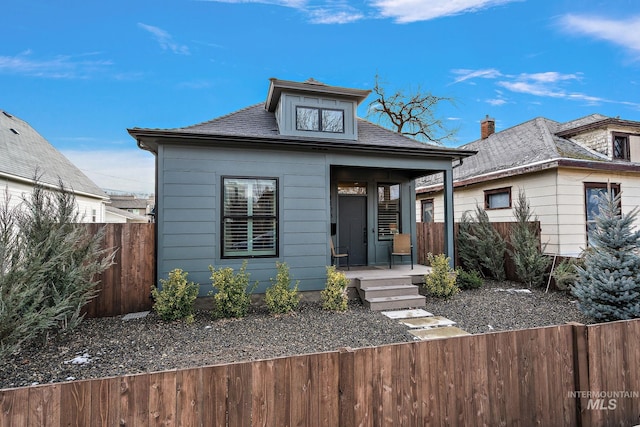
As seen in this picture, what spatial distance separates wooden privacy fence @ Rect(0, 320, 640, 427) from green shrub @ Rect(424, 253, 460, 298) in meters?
4.21

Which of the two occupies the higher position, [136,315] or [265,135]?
[265,135]

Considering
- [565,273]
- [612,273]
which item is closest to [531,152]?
[565,273]

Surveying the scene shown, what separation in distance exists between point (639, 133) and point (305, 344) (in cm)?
1163

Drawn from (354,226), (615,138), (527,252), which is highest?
(615,138)

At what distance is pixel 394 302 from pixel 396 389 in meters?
4.27

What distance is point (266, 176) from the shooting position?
20.7ft

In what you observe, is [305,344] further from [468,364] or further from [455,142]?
[455,142]

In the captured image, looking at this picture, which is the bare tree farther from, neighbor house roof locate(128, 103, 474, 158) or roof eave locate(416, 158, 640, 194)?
neighbor house roof locate(128, 103, 474, 158)

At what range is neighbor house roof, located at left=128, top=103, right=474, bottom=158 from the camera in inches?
225

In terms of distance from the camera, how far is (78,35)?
10.9 m

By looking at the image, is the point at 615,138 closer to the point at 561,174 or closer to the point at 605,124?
the point at 605,124

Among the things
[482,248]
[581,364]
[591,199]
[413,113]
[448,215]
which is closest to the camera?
[581,364]

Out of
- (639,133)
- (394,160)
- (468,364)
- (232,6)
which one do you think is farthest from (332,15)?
(468,364)

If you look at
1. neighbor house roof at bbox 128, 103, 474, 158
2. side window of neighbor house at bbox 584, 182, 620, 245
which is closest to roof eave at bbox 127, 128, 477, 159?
neighbor house roof at bbox 128, 103, 474, 158
